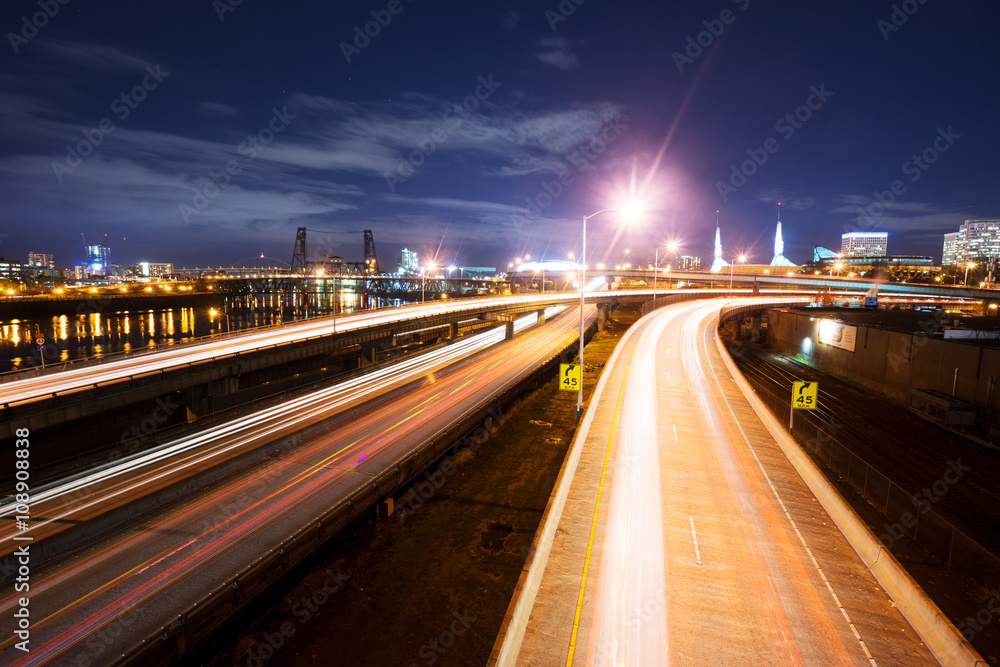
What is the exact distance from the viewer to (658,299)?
9262 cm

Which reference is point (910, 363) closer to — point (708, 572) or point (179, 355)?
point (708, 572)

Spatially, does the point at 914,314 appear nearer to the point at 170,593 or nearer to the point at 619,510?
the point at 619,510

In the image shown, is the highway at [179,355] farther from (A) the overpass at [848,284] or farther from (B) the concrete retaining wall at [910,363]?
(A) the overpass at [848,284]

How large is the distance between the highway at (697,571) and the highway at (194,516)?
8.46 meters

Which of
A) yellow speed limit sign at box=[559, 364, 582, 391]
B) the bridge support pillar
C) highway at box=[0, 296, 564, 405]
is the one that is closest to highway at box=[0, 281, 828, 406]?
highway at box=[0, 296, 564, 405]

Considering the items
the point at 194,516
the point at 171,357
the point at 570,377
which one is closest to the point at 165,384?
the point at 171,357

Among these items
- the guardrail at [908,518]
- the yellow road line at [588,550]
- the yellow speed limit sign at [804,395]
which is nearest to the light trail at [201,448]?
the yellow road line at [588,550]

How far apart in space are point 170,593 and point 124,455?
10037 mm

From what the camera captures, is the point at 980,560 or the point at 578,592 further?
the point at 980,560

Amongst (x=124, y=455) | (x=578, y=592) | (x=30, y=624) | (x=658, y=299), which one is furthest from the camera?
(x=658, y=299)

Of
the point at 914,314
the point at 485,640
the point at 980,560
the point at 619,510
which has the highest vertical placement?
the point at 914,314

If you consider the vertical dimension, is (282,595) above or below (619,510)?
below

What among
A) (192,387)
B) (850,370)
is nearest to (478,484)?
(192,387)

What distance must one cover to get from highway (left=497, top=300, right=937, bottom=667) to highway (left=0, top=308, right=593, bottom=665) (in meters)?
8.46
